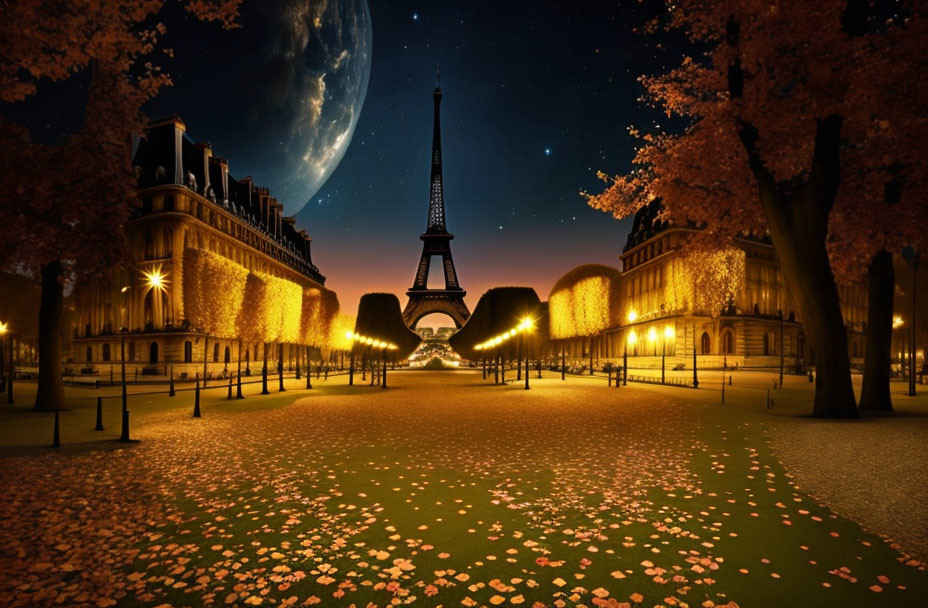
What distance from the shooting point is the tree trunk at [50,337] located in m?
17.1

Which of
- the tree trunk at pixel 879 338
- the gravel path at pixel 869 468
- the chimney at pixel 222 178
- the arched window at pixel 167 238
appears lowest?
the gravel path at pixel 869 468

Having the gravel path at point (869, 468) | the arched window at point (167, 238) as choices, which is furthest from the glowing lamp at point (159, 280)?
the gravel path at point (869, 468)

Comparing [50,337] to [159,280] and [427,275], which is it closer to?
[159,280]

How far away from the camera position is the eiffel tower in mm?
105125

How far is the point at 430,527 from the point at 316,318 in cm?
5836

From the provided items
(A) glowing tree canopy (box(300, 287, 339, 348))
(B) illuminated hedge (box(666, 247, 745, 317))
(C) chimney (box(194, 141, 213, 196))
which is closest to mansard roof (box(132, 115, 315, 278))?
(C) chimney (box(194, 141, 213, 196))

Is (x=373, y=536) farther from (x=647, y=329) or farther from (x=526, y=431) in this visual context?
(x=647, y=329)

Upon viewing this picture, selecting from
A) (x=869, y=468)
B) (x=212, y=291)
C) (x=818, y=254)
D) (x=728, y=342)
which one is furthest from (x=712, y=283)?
(x=869, y=468)

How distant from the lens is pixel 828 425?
12.5 meters

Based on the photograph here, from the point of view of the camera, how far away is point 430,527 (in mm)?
5633

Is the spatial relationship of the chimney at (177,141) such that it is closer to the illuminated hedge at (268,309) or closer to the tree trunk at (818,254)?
the illuminated hedge at (268,309)

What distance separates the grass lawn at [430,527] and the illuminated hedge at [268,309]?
34.3 meters

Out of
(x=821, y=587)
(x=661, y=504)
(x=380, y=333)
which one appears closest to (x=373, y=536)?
(x=661, y=504)

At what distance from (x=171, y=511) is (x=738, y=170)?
55.2 ft
